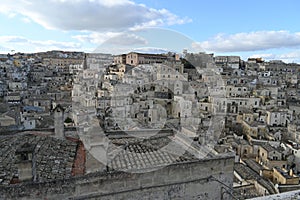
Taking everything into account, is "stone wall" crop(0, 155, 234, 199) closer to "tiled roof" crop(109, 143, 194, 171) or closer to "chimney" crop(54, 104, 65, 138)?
"tiled roof" crop(109, 143, 194, 171)

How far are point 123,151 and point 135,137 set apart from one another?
109cm

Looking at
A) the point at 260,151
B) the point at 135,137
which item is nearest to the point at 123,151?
the point at 135,137

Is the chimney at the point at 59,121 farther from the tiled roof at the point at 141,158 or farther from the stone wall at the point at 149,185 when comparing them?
the stone wall at the point at 149,185

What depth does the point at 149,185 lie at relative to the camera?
193 inches

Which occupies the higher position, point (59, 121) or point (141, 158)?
point (59, 121)

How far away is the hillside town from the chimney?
0.03 metres

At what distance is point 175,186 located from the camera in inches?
200

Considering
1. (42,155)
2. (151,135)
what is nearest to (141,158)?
(151,135)

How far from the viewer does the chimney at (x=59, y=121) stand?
6145 millimetres

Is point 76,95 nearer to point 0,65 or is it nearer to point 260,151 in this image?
point 260,151

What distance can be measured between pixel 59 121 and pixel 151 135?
7.35ft

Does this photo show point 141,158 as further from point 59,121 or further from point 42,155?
point 59,121

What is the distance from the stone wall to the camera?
14.0 feet

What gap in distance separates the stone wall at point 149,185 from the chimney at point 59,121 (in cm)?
211
